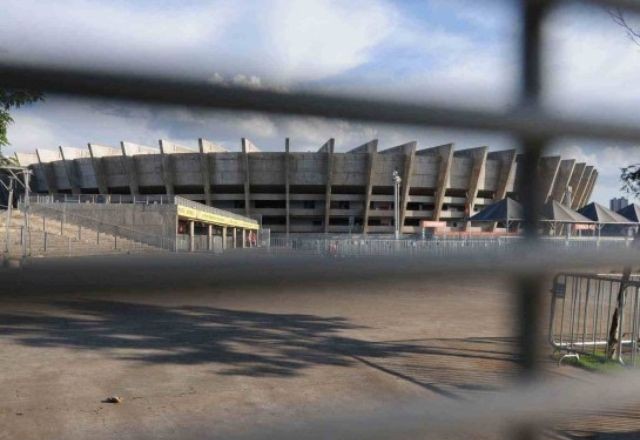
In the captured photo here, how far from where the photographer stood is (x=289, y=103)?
96cm

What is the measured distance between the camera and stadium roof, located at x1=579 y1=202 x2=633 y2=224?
1.97 m

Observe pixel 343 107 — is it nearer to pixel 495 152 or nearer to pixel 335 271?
pixel 335 271

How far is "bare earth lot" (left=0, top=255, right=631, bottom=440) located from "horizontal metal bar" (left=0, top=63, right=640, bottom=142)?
0.81 feet

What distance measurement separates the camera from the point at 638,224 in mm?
2012

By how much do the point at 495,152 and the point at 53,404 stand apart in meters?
5.15

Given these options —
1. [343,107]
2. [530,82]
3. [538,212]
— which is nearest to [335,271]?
[343,107]

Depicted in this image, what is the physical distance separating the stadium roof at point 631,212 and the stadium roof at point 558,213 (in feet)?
2.15

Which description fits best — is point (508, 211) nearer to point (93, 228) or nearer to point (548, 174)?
point (548, 174)

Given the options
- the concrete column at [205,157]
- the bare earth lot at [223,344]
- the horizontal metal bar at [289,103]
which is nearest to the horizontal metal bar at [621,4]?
the horizontal metal bar at [289,103]

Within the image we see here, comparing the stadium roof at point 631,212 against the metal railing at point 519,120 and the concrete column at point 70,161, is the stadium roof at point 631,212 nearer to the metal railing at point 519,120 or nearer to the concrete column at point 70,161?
the metal railing at point 519,120

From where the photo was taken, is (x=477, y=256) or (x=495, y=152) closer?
(x=477, y=256)

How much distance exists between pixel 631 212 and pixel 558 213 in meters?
0.99

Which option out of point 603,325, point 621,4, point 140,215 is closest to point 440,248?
point 621,4

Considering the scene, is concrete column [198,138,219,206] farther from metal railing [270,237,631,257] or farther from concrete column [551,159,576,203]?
concrete column [551,159,576,203]
